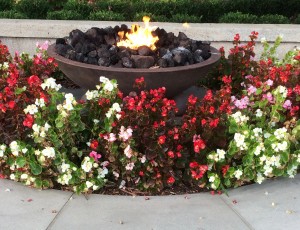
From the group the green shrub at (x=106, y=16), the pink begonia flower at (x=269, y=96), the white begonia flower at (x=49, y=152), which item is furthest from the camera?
the green shrub at (x=106, y=16)

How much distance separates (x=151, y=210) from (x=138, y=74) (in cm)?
133

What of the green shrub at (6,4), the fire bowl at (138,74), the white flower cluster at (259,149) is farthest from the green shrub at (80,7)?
the white flower cluster at (259,149)

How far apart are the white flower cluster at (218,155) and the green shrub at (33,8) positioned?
15.1 ft

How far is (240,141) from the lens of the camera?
393 centimetres

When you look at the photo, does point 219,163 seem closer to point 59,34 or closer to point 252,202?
point 252,202

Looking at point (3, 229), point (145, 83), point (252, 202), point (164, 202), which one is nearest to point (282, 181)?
point (252, 202)

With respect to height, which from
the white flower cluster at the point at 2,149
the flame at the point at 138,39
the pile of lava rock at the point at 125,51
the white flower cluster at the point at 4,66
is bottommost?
the white flower cluster at the point at 2,149

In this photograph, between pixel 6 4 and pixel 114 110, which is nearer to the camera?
pixel 114 110

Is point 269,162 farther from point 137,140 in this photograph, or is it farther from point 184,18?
point 184,18

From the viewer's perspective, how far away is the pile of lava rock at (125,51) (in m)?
4.80

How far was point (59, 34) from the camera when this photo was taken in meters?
6.40

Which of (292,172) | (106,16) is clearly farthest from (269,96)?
(106,16)

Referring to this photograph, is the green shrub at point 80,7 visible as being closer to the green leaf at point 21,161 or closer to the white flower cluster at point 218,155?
the green leaf at point 21,161

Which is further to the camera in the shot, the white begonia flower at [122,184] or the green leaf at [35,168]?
the white begonia flower at [122,184]
